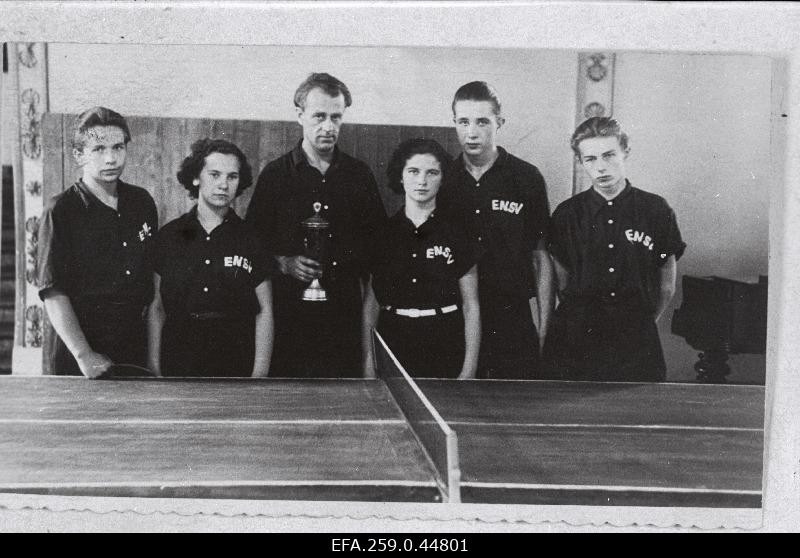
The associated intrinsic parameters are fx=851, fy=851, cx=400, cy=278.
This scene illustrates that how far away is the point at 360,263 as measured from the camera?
2.63 metres

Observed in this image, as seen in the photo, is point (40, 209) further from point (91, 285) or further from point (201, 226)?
point (201, 226)

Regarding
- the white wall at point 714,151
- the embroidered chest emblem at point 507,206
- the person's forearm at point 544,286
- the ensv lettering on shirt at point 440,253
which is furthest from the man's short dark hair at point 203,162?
the white wall at point 714,151

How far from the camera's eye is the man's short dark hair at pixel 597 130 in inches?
103

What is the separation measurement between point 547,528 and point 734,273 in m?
0.97

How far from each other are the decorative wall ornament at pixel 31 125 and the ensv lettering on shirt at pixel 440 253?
125cm

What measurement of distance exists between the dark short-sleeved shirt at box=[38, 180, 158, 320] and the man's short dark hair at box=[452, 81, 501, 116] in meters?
1.03

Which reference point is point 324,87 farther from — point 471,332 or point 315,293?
point 471,332

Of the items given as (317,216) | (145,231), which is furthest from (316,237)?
(145,231)

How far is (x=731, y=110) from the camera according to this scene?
2.63m

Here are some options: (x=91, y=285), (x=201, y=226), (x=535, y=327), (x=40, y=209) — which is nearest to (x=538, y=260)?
(x=535, y=327)

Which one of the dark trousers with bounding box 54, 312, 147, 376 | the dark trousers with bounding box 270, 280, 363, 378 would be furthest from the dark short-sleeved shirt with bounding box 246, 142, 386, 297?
the dark trousers with bounding box 54, 312, 147, 376

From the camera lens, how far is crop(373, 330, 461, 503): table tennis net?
80.4 inches

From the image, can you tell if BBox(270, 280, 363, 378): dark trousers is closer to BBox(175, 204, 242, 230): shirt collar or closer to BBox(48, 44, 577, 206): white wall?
BBox(175, 204, 242, 230): shirt collar

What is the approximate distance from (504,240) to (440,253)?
0.21m
